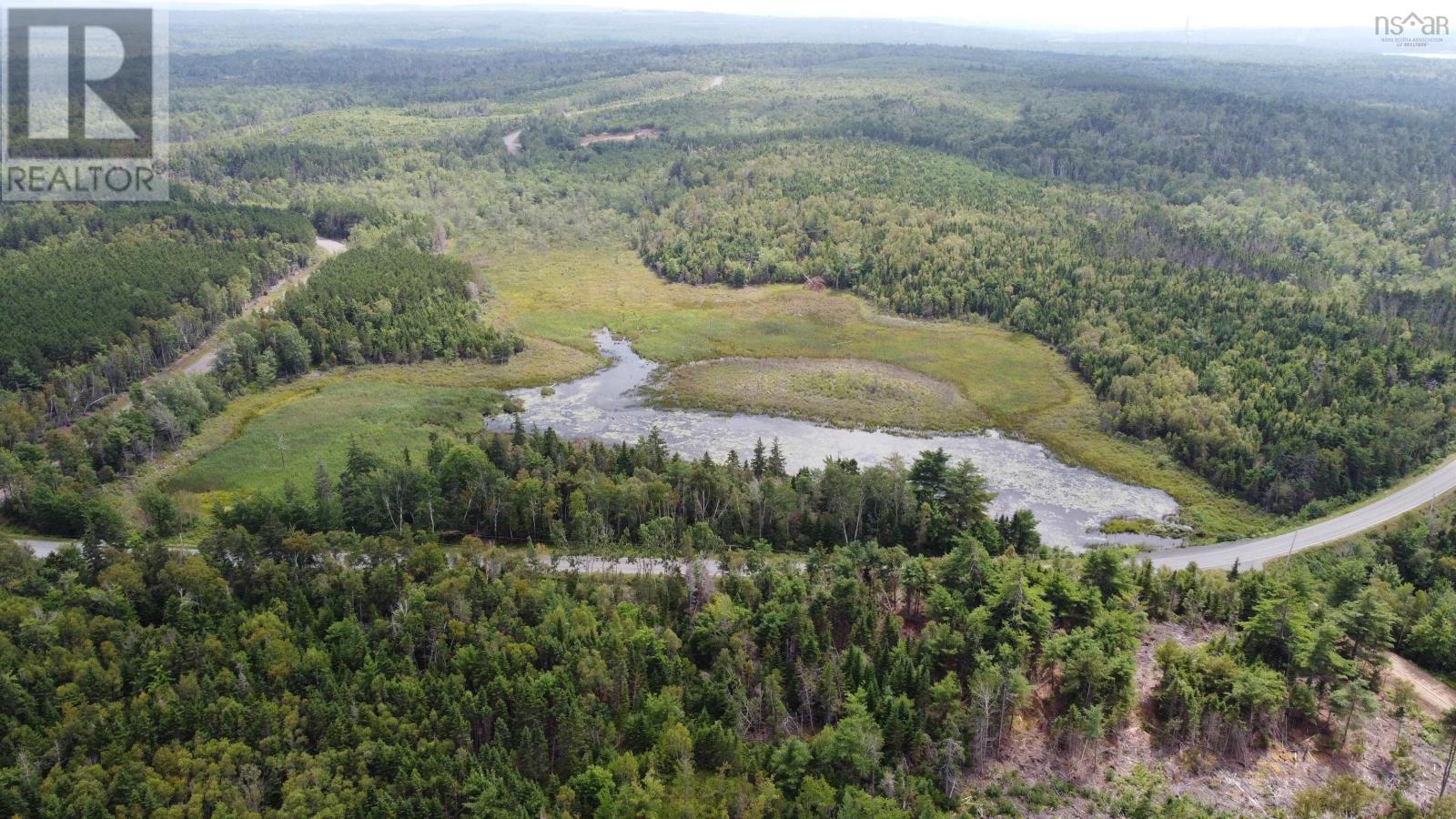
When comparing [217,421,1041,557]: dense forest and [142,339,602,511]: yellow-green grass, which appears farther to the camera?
[142,339,602,511]: yellow-green grass

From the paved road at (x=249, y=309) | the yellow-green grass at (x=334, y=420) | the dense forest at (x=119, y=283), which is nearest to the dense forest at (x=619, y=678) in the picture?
the yellow-green grass at (x=334, y=420)

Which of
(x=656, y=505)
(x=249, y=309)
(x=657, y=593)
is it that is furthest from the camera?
(x=249, y=309)

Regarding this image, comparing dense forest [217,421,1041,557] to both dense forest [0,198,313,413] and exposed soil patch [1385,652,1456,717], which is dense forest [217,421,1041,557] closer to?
exposed soil patch [1385,652,1456,717]

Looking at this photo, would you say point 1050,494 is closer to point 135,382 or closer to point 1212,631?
point 1212,631

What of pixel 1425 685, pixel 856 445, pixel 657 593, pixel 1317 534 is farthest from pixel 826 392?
pixel 1425 685

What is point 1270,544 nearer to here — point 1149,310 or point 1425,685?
point 1425,685

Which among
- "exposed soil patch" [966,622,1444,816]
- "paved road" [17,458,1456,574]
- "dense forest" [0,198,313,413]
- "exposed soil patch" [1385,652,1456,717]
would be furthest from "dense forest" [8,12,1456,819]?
"exposed soil patch" [1385,652,1456,717]
